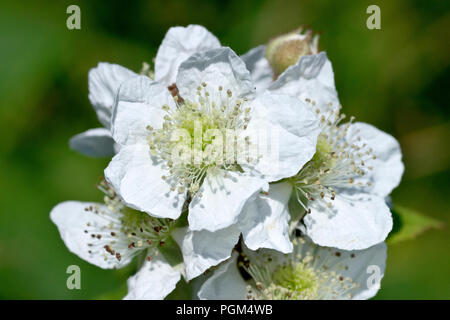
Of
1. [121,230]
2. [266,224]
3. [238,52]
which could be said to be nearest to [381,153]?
[266,224]

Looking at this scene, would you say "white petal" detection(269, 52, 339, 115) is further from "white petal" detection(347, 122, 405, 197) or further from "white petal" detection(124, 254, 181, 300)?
"white petal" detection(124, 254, 181, 300)

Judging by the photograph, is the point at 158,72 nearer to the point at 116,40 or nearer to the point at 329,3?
the point at 116,40

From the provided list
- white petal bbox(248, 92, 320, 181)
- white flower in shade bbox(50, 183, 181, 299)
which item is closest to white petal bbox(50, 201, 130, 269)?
white flower in shade bbox(50, 183, 181, 299)

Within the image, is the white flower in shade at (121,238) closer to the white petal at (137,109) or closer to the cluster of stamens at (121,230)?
the cluster of stamens at (121,230)

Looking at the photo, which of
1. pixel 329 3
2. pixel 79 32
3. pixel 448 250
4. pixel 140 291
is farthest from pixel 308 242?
pixel 79 32

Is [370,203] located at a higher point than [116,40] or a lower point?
lower

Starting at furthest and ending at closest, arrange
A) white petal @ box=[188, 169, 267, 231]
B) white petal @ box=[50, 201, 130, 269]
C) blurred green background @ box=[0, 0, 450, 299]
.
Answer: blurred green background @ box=[0, 0, 450, 299], white petal @ box=[50, 201, 130, 269], white petal @ box=[188, 169, 267, 231]

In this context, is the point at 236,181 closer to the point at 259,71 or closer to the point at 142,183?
the point at 142,183
